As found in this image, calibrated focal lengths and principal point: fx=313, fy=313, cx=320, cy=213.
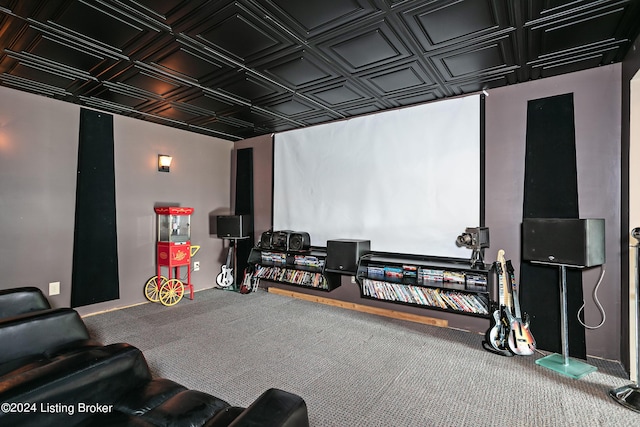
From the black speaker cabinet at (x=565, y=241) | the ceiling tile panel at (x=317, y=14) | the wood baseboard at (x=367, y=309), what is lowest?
the wood baseboard at (x=367, y=309)

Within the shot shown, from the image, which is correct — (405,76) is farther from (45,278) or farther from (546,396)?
(45,278)

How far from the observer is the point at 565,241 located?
95.0 inches

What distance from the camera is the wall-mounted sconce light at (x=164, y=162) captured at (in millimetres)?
4469

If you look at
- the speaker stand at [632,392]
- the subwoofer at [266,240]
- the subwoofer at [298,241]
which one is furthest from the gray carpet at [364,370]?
the subwoofer at [266,240]

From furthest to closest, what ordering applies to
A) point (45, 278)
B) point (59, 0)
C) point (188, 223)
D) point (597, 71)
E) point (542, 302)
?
point (188, 223), point (45, 278), point (542, 302), point (597, 71), point (59, 0)

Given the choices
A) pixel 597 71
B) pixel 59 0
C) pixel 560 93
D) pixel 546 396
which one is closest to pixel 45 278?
pixel 59 0

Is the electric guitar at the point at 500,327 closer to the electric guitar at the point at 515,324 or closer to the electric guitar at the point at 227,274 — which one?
the electric guitar at the point at 515,324

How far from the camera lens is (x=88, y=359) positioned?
133cm

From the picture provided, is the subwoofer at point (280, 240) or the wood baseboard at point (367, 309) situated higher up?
the subwoofer at point (280, 240)

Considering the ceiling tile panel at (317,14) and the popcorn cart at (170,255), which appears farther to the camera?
the popcorn cart at (170,255)

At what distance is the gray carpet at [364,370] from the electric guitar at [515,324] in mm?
125

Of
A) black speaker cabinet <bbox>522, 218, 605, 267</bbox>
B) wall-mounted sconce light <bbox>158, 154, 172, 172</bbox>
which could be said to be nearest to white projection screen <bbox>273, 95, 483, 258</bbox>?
black speaker cabinet <bbox>522, 218, 605, 267</bbox>

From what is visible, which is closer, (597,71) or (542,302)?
(597,71)

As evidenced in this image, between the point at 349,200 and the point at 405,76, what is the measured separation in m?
1.71
